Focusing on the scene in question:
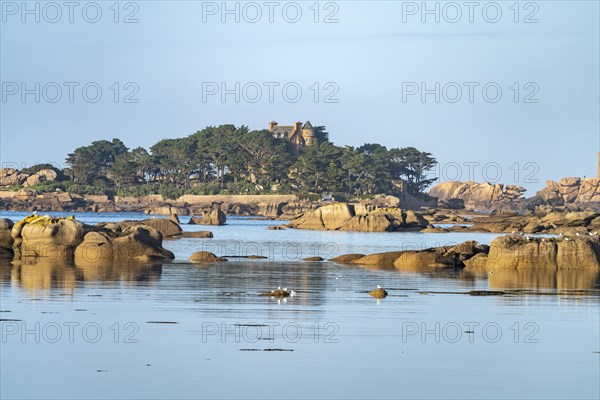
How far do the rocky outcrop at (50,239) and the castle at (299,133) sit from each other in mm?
146799

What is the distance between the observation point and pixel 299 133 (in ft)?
630

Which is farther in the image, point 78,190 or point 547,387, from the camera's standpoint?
point 78,190

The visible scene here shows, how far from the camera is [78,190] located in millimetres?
172750

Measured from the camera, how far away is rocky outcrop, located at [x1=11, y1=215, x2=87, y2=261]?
40.2 metres

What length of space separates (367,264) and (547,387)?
27093 mm

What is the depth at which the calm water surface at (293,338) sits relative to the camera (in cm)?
1523

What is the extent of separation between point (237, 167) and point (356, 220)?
76.2 meters

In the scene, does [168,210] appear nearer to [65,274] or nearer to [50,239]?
[50,239]

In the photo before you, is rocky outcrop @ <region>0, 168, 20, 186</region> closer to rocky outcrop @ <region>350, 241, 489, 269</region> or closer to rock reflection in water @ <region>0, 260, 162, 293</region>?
rock reflection in water @ <region>0, 260, 162, 293</region>

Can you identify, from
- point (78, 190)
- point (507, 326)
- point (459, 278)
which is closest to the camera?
point (507, 326)

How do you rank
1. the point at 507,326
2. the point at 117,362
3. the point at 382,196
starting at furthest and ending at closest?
the point at 382,196
the point at 507,326
the point at 117,362

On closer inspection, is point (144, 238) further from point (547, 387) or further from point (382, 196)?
point (382, 196)

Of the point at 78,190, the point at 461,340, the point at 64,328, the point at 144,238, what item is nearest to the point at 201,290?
the point at 64,328

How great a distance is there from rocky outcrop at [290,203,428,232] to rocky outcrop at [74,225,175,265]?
52.5 metres
